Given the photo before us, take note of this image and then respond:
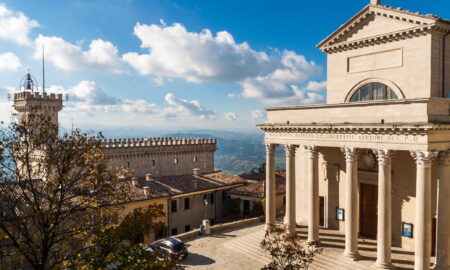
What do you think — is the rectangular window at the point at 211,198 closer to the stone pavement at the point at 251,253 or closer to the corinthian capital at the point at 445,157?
the stone pavement at the point at 251,253

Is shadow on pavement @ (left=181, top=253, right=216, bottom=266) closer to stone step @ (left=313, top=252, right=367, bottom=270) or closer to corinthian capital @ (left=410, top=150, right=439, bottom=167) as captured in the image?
stone step @ (left=313, top=252, right=367, bottom=270)

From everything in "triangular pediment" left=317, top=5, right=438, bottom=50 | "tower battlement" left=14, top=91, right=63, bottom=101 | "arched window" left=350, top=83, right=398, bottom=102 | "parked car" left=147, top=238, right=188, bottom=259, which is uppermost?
"triangular pediment" left=317, top=5, right=438, bottom=50

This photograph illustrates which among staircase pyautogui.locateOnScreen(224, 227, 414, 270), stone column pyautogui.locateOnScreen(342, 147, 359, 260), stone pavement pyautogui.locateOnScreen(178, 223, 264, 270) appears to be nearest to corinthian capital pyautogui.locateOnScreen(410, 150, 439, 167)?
stone column pyautogui.locateOnScreen(342, 147, 359, 260)

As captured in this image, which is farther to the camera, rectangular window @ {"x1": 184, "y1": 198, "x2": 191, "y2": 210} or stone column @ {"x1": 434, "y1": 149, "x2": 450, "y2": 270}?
rectangular window @ {"x1": 184, "y1": 198, "x2": 191, "y2": 210}

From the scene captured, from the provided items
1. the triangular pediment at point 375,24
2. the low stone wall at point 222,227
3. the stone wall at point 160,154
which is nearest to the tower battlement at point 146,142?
the stone wall at point 160,154

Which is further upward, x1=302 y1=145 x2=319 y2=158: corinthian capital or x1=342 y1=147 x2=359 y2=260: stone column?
x1=302 y1=145 x2=319 y2=158: corinthian capital

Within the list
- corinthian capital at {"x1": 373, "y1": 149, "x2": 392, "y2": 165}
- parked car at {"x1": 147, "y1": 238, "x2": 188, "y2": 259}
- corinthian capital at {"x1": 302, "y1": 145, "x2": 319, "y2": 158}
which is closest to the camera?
corinthian capital at {"x1": 373, "y1": 149, "x2": 392, "y2": 165}

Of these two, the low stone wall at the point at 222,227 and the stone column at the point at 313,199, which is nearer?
the stone column at the point at 313,199

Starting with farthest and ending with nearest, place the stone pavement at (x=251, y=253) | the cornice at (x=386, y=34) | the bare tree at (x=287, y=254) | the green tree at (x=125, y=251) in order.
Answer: the cornice at (x=386, y=34)
the stone pavement at (x=251, y=253)
the bare tree at (x=287, y=254)
the green tree at (x=125, y=251)

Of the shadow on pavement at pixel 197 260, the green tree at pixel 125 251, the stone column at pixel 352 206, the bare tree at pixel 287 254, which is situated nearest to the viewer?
the green tree at pixel 125 251

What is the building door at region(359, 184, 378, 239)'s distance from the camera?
28.4 m

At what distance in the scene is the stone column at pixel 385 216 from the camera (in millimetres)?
22375

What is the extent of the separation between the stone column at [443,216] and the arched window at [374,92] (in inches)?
324

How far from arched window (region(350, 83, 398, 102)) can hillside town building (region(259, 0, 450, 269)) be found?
0.08 metres
